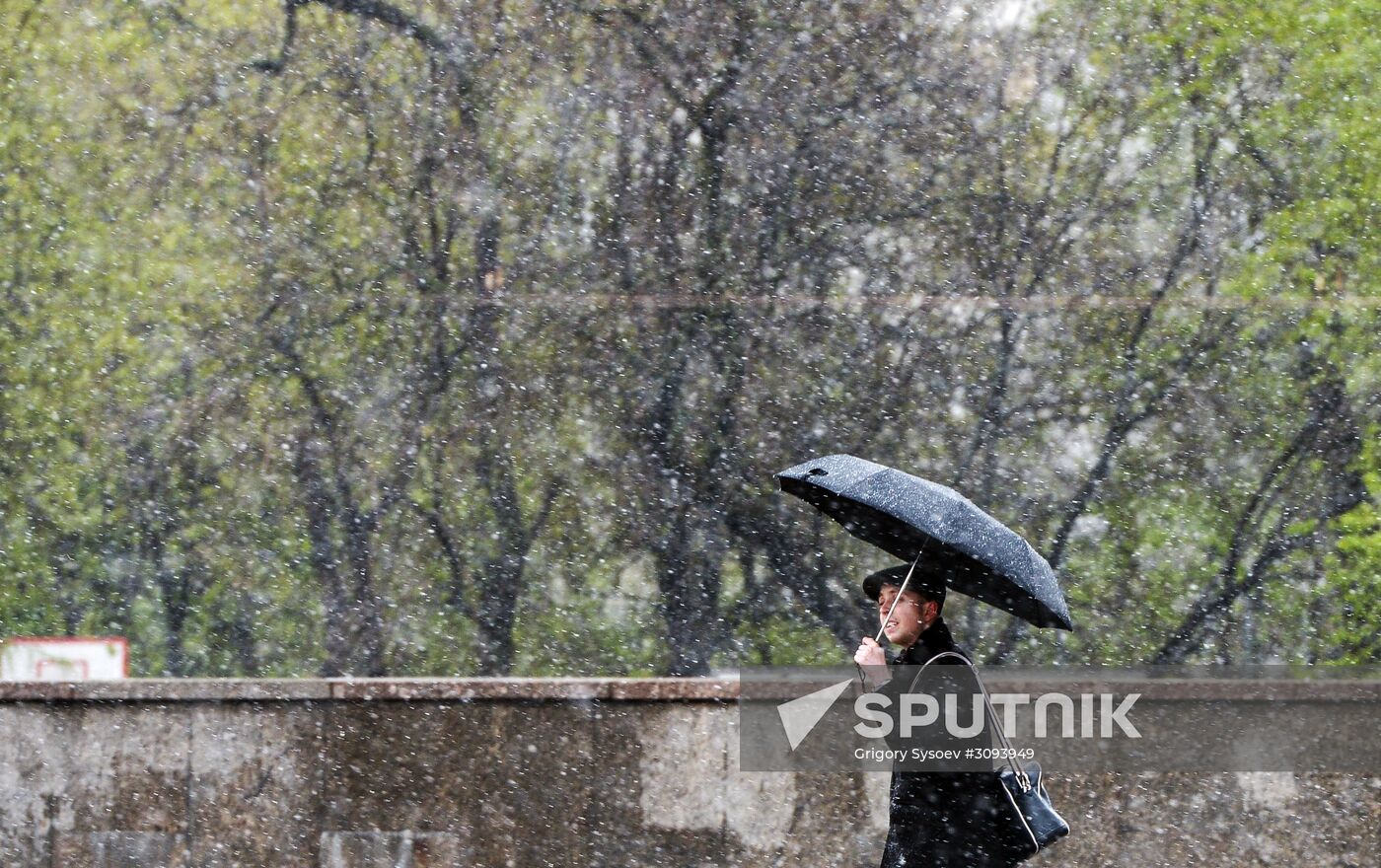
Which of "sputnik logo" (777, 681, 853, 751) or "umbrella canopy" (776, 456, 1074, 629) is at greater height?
"umbrella canopy" (776, 456, 1074, 629)

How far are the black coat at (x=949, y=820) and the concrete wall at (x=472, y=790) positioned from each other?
1.40m

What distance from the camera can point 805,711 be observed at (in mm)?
5000

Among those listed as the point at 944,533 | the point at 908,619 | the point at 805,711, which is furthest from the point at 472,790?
the point at 944,533

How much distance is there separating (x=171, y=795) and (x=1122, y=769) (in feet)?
11.6

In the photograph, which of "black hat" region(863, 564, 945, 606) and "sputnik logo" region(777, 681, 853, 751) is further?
"sputnik logo" region(777, 681, 853, 751)

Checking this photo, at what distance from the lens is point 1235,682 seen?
→ 5008 mm

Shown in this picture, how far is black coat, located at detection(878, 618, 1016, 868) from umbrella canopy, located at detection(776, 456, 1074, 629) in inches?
9.6

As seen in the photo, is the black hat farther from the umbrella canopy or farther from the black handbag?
the black handbag

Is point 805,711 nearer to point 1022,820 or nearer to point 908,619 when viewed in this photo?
point 908,619

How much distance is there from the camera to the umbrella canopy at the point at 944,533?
3.41 m

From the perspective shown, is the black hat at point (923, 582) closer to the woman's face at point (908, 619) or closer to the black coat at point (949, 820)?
the woman's face at point (908, 619)

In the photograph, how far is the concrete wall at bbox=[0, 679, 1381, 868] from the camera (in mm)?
4926

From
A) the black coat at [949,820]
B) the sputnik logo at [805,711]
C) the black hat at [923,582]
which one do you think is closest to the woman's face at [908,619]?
the black hat at [923,582]

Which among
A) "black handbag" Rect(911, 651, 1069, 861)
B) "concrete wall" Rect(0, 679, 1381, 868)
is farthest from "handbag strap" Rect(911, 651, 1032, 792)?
"concrete wall" Rect(0, 679, 1381, 868)
